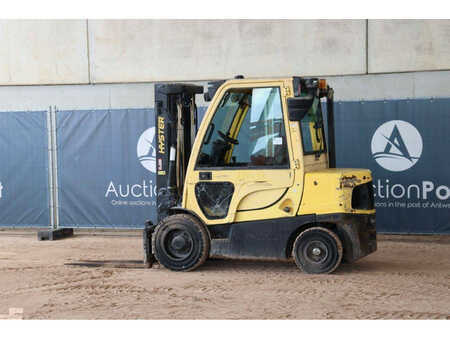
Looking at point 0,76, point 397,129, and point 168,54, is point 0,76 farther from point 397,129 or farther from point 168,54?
point 397,129

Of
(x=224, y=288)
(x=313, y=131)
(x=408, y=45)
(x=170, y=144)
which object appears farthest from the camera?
(x=408, y=45)

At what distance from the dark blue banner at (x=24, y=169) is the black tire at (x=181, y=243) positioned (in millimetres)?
4038

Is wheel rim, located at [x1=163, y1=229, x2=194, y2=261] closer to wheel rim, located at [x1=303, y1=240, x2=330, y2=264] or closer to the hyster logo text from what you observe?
the hyster logo text

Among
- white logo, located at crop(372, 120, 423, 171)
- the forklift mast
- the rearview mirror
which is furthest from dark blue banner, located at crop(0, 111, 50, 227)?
white logo, located at crop(372, 120, 423, 171)

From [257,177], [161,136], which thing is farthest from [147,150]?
[257,177]

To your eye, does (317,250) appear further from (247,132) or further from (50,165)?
(50,165)

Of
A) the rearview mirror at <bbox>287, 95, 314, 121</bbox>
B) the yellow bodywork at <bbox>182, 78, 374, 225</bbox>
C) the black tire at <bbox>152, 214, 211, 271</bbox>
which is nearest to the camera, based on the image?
the rearview mirror at <bbox>287, 95, 314, 121</bbox>

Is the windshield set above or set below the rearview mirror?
below

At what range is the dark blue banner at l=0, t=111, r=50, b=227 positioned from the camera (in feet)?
36.5

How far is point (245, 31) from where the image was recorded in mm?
11445

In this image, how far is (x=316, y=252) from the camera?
7410mm

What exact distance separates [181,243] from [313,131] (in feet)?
7.12

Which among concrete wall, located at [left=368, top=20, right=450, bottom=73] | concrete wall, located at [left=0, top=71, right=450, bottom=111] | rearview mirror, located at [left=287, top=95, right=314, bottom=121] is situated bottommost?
rearview mirror, located at [left=287, top=95, right=314, bottom=121]

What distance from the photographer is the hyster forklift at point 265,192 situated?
24.0ft
